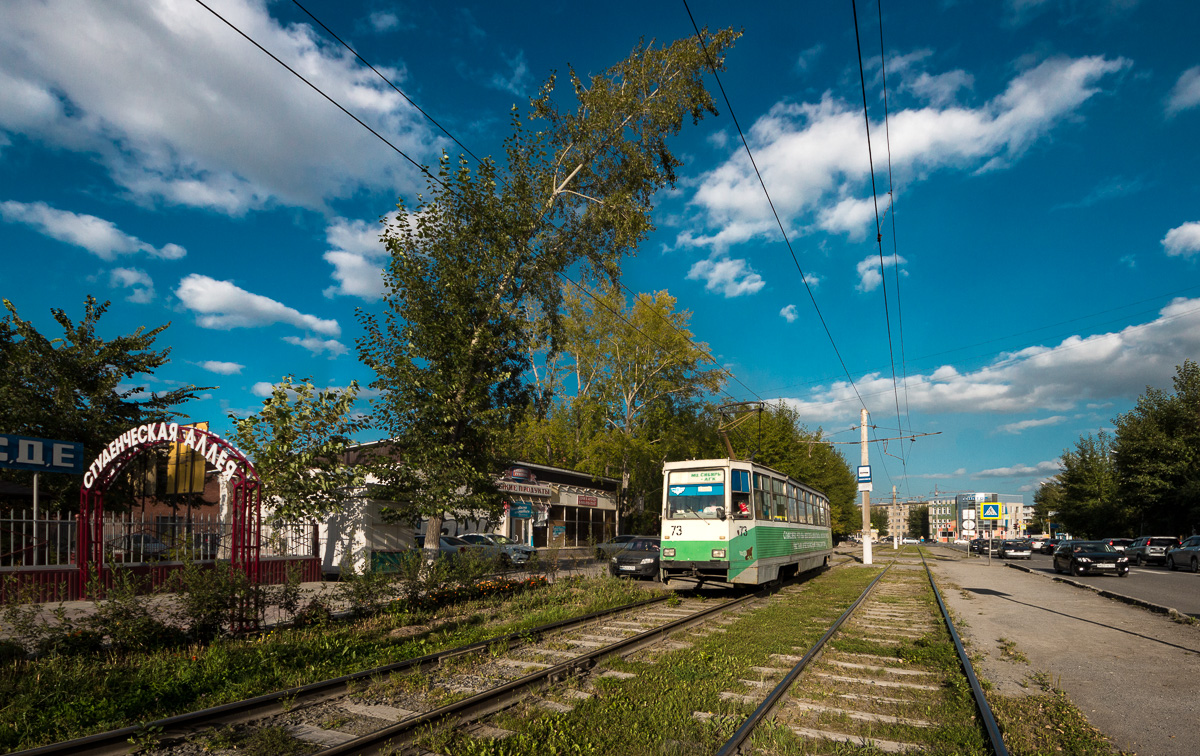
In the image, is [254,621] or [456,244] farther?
[456,244]

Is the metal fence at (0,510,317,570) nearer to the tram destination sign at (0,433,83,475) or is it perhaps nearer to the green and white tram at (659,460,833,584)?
the tram destination sign at (0,433,83,475)

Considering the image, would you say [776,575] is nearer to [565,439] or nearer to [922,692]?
[922,692]

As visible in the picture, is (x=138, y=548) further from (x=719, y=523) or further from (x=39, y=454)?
(x=719, y=523)

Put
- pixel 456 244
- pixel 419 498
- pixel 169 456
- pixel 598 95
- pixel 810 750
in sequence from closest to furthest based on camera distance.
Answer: pixel 810 750 < pixel 419 498 < pixel 456 244 < pixel 598 95 < pixel 169 456

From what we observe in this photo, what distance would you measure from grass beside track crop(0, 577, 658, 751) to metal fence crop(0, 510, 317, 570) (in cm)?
485

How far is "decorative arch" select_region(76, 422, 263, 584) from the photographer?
10648mm

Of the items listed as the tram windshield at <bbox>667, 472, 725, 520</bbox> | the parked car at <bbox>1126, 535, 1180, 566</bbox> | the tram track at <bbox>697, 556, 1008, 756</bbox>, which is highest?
the tram windshield at <bbox>667, 472, 725, 520</bbox>

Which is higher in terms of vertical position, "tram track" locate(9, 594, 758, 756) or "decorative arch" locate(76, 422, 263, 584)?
"decorative arch" locate(76, 422, 263, 584)

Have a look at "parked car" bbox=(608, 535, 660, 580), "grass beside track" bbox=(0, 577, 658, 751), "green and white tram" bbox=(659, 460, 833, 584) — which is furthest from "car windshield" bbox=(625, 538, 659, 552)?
"grass beside track" bbox=(0, 577, 658, 751)

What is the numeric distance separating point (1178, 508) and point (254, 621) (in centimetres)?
5880

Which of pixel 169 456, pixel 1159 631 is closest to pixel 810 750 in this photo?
pixel 1159 631

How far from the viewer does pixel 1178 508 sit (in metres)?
47.3

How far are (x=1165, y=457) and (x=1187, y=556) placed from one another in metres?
22.4

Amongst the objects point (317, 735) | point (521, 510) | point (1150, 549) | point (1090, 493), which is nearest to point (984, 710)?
point (317, 735)
